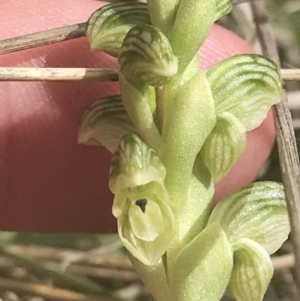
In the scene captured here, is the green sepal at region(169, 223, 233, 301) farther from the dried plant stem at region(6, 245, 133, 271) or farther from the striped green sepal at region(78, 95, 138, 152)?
the dried plant stem at region(6, 245, 133, 271)

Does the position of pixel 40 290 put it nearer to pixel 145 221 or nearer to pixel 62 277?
pixel 62 277

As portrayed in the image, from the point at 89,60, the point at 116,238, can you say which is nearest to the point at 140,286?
the point at 116,238

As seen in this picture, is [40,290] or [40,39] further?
[40,290]

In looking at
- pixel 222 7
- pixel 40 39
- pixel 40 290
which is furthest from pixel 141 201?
pixel 40 290

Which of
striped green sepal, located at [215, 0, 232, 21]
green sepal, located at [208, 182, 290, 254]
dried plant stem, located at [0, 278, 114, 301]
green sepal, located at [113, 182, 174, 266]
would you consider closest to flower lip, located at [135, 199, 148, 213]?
green sepal, located at [113, 182, 174, 266]

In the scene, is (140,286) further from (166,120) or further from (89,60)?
(166,120)

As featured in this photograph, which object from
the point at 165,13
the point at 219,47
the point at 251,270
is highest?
the point at 219,47
